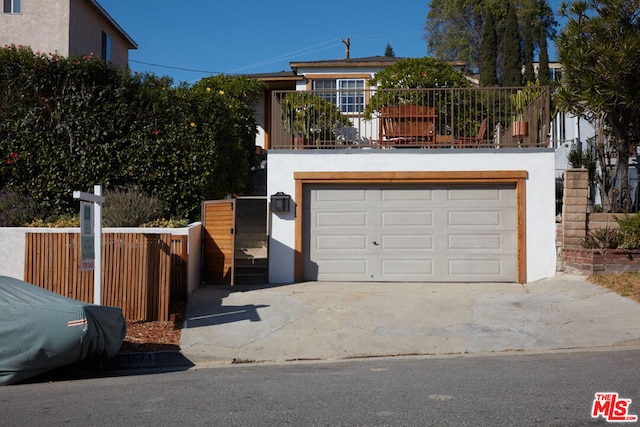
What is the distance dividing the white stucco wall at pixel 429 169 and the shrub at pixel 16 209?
483cm

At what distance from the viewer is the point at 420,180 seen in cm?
1379

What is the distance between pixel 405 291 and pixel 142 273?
5.03 meters

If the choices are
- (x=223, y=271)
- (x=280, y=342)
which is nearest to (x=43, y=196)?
(x=223, y=271)

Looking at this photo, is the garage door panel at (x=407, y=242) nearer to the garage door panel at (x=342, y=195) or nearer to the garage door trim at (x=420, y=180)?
the garage door panel at (x=342, y=195)

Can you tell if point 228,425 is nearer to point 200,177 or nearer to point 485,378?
point 485,378

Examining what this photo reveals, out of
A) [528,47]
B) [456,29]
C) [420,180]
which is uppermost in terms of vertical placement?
[456,29]

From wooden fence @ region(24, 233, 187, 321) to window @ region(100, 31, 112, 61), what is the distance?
16523 millimetres

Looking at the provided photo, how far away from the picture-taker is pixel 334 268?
14.0 meters

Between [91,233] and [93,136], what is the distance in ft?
17.8

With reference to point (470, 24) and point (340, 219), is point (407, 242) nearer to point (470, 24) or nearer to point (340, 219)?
point (340, 219)

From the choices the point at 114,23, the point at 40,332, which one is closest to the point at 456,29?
the point at 114,23

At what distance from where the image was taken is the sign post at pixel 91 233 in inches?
350

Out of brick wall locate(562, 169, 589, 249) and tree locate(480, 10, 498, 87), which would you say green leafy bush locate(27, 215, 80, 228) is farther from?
tree locate(480, 10, 498, 87)

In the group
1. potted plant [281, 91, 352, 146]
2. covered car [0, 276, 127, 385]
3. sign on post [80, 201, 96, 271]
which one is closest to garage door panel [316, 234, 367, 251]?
potted plant [281, 91, 352, 146]
